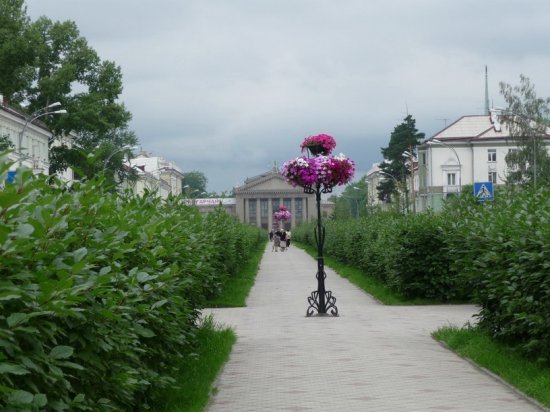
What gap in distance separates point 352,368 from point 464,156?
95.5 m

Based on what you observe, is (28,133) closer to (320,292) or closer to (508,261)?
(320,292)

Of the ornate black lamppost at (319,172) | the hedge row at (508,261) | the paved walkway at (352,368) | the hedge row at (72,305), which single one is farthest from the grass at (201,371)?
the ornate black lamppost at (319,172)

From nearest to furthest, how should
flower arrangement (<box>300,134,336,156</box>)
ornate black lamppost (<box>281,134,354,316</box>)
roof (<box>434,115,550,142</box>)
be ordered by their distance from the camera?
ornate black lamppost (<box>281,134,354,316</box>) → flower arrangement (<box>300,134,336,156</box>) → roof (<box>434,115,550,142</box>)

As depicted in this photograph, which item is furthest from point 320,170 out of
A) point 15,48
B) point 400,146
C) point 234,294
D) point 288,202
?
point 288,202

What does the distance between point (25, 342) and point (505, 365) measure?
792cm

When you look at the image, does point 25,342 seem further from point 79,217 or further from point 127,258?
point 127,258

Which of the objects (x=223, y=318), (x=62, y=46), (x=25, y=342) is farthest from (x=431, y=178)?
(x=25, y=342)

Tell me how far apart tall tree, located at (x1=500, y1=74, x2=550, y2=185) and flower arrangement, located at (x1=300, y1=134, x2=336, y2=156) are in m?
57.2

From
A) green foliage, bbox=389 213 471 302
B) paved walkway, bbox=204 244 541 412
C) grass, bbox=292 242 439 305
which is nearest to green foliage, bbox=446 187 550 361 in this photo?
paved walkway, bbox=204 244 541 412

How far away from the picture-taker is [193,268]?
12008 mm

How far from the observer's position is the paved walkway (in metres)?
9.59

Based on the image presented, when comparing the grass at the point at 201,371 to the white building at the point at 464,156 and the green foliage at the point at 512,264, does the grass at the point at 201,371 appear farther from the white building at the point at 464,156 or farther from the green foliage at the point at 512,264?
the white building at the point at 464,156

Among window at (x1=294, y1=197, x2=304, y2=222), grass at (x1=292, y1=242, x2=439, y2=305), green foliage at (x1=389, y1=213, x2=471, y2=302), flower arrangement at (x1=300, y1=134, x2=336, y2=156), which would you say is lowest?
grass at (x1=292, y1=242, x2=439, y2=305)

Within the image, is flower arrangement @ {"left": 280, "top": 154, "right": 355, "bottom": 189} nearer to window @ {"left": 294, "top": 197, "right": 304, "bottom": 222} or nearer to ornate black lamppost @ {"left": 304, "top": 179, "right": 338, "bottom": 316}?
ornate black lamppost @ {"left": 304, "top": 179, "right": 338, "bottom": 316}
